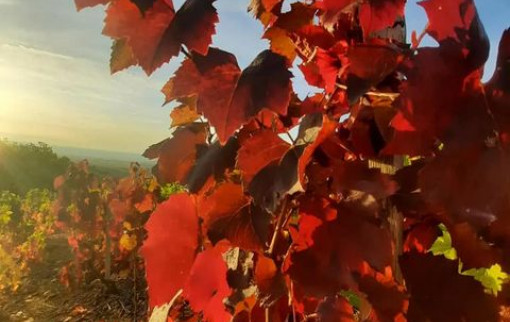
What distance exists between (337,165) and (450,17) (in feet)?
0.82

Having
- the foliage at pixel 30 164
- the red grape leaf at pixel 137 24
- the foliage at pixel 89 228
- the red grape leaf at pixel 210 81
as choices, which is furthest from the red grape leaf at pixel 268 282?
the foliage at pixel 30 164

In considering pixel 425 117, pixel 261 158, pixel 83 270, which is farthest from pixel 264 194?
pixel 83 270

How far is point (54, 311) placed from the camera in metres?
5.79

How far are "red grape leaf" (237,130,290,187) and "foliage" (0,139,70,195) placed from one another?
730 inches

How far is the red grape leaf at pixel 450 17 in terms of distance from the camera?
688 mm

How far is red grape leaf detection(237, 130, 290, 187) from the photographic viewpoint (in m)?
0.79

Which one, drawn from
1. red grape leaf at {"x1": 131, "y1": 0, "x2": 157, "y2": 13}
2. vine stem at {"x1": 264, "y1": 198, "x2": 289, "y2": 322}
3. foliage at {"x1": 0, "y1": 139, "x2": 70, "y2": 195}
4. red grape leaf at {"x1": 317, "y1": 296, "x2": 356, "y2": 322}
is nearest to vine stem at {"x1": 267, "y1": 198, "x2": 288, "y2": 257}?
vine stem at {"x1": 264, "y1": 198, "x2": 289, "y2": 322}

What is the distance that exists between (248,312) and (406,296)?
0.29m

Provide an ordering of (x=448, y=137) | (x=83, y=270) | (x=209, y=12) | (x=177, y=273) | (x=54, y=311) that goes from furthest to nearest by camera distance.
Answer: (x=83, y=270), (x=54, y=311), (x=177, y=273), (x=209, y=12), (x=448, y=137)

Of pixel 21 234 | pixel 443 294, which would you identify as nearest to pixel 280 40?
pixel 443 294

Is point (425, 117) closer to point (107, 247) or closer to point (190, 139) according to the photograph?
point (190, 139)

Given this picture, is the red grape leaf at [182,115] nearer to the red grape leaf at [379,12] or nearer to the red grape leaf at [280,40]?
the red grape leaf at [280,40]

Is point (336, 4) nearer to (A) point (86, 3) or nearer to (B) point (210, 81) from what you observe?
(B) point (210, 81)

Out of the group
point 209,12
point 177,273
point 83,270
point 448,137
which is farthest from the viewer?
point 83,270
